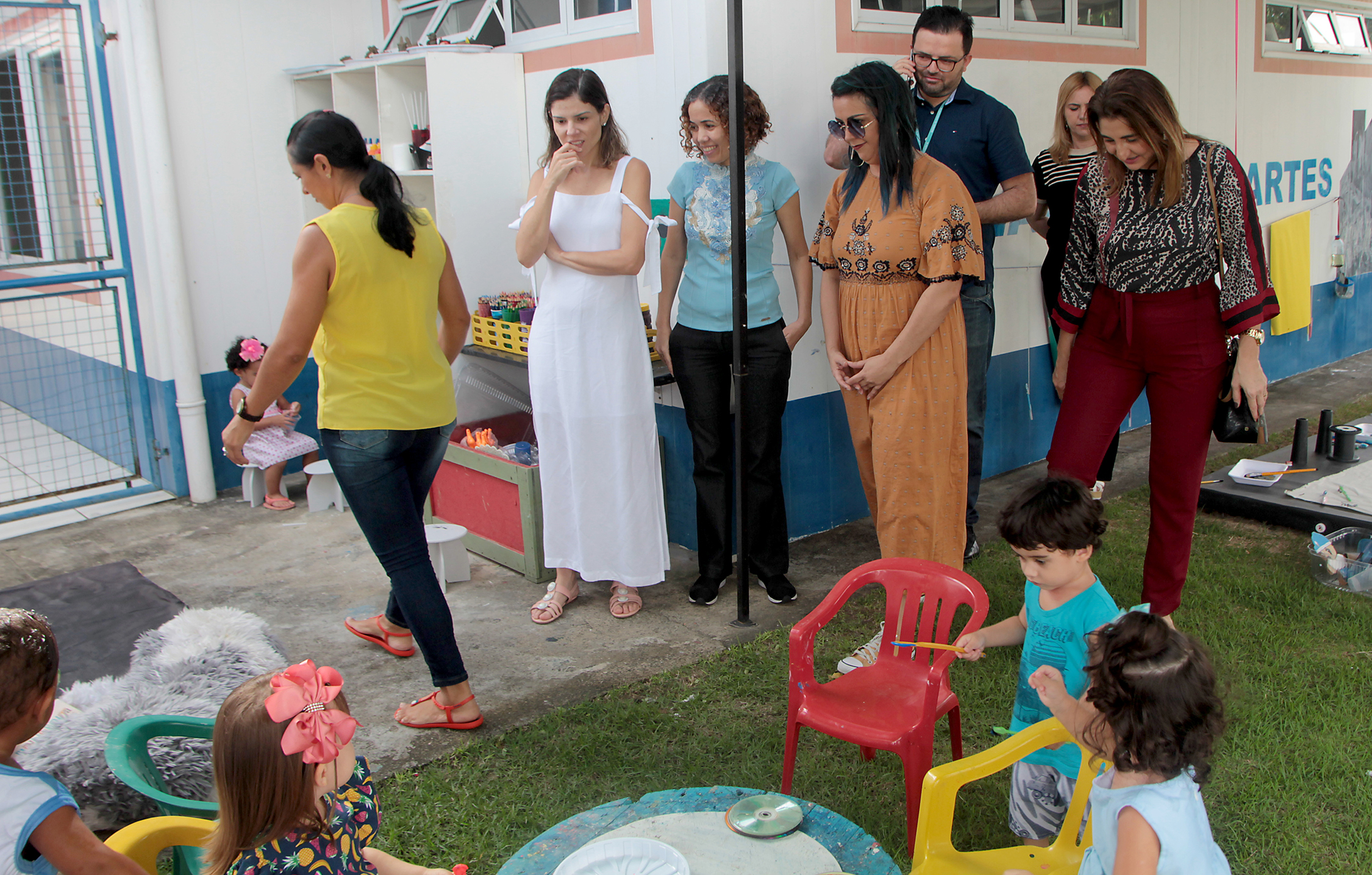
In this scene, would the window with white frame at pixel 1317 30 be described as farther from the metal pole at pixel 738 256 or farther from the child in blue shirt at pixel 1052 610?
the child in blue shirt at pixel 1052 610

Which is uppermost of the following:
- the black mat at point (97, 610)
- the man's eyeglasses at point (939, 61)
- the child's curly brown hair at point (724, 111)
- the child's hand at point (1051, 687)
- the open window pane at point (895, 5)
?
the open window pane at point (895, 5)

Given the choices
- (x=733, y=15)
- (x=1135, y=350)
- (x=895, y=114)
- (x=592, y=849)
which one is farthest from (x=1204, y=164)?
(x=592, y=849)

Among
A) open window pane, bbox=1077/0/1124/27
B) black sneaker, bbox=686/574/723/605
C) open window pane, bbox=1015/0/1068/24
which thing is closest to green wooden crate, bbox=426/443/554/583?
black sneaker, bbox=686/574/723/605

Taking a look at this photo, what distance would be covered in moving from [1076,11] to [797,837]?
5.37 metres

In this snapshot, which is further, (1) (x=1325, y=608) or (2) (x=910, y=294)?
(1) (x=1325, y=608)

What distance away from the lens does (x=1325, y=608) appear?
13.2ft

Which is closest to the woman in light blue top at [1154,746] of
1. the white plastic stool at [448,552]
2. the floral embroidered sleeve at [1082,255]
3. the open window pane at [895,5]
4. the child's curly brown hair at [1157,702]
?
the child's curly brown hair at [1157,702]

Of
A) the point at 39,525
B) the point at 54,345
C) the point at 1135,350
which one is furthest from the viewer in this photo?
the point at 54,345

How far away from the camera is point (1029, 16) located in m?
5.67

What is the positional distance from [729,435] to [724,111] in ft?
4.06

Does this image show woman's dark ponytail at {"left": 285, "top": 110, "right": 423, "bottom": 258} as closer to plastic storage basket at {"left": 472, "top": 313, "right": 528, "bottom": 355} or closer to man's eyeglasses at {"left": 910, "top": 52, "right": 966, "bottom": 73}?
plastic storage basket at {"left": 472, "top": 313, "right": 528, "bottom": 355}

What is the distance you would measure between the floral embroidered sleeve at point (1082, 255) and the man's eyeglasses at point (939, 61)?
844 mm

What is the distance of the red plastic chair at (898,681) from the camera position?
2.62 metres

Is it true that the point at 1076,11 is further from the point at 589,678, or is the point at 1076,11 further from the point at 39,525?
the point at 39,525
